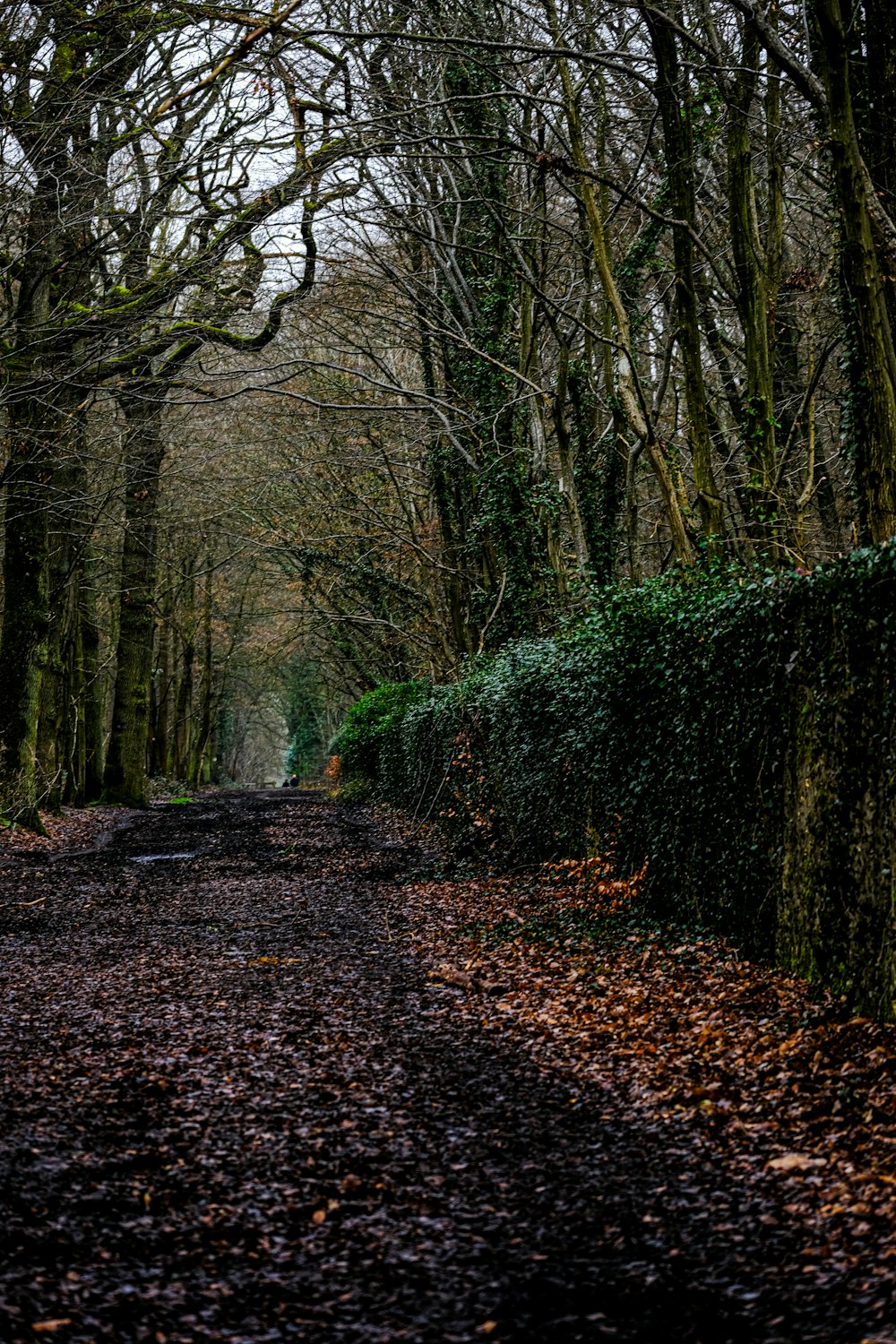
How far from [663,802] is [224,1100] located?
4284 millimetres

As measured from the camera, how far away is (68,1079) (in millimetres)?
5180

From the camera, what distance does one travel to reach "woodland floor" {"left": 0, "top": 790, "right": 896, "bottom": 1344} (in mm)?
3059

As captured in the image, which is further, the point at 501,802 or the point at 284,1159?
the point at 501,802

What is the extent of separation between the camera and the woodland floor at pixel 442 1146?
3059 mm

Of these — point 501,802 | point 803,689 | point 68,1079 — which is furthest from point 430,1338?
point 501,802

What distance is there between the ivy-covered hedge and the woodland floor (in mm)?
405

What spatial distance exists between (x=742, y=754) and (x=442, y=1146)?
3.38 m

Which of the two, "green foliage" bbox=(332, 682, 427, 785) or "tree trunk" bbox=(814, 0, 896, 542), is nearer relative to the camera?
"tree trunk" bbox=(814, 0, 896, 542)

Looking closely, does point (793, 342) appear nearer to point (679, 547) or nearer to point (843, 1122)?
point (679, 547)

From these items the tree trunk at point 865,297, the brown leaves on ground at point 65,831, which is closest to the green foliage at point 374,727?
the brown leaves on ground at point 65,831

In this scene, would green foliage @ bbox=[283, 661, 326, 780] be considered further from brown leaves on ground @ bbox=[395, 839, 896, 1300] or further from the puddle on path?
brown leaves on ground @ bbox=[395, 839, 896, 1300]

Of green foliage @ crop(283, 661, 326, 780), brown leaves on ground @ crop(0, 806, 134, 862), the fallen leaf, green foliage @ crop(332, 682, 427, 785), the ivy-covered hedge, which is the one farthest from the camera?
green foliage @ crop(283, 661, 326, 780)

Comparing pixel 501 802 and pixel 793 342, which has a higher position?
pixel 793 342

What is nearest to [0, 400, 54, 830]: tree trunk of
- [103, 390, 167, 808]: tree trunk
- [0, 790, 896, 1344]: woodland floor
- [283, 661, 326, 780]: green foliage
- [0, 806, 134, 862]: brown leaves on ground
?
[0, 806, 134, 862]: brown leaves on ground
